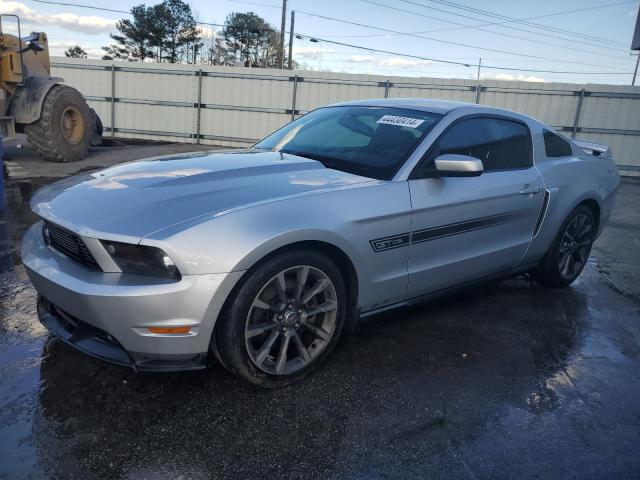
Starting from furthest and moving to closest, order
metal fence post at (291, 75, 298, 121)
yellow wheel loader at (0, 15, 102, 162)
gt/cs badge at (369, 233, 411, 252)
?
metal fence post at (291, 75, 298, 121) < yellow wheel loader at (0, 15, 102, 162) < gt/cs badge at (369, 233, 411, 252)

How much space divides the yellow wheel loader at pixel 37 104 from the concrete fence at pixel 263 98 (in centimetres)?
532

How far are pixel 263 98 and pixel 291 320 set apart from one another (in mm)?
13630

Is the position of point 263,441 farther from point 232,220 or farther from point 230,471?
point 232,220

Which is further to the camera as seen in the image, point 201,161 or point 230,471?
point 201,161

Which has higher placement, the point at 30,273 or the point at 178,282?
the point at 178,282

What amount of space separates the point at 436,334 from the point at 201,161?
1991 millimetres

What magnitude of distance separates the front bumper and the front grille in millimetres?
40

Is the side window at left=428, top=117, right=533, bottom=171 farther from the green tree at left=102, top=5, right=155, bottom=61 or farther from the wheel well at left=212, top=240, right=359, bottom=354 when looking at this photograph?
the green tree at left=102, top=5, right=155, bottom=61

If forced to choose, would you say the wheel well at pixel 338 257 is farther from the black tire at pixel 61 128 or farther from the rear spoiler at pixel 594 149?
the black tire at pixel 61 128

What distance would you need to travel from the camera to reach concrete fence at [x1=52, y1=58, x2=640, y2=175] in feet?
47.2

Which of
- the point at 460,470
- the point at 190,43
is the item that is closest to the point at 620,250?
the point at 460,470

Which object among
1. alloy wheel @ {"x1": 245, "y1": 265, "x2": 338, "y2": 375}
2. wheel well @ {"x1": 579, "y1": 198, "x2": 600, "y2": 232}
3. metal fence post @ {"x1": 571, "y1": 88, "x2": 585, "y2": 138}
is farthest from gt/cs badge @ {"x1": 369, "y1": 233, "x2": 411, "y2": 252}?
metal fence post @ {"x1": 571, "y1": 88, "x2": 585, "y2": 138}

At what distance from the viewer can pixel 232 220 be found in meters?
2.51

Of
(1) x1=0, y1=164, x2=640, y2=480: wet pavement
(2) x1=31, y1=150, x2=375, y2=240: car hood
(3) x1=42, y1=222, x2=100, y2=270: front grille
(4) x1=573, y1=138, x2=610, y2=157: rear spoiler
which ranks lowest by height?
(1) x1=0, y1=164, x2=640, y2=480: wet pavement
